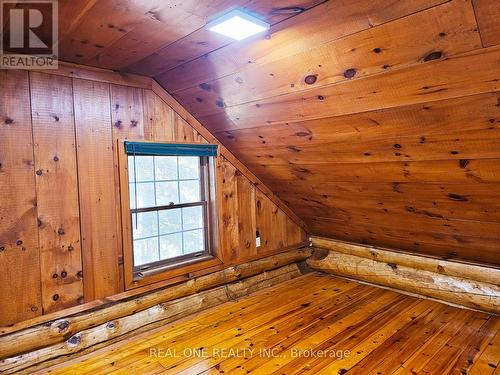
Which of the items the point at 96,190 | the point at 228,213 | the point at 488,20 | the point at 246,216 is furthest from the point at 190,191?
the point at 488,20

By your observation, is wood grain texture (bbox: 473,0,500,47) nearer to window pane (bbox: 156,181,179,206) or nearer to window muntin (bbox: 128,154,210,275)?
window muntin (bbox: 128,154,210,275)

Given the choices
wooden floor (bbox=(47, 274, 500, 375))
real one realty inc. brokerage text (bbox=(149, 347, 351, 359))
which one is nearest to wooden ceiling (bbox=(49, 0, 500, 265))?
wooden floor (bbox=(47, 274, 500, 375))

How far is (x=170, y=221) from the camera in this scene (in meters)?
3.27

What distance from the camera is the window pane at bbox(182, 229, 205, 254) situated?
3418 millimetres

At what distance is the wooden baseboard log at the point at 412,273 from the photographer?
3094 millimetres

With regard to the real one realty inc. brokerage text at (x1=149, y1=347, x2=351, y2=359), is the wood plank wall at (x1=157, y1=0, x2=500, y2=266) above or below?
above

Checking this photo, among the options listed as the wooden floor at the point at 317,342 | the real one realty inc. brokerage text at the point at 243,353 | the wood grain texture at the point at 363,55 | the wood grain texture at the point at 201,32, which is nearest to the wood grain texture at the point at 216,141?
the wood grain texture at the point at 201,32

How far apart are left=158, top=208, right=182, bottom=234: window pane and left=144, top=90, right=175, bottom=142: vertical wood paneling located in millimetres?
685

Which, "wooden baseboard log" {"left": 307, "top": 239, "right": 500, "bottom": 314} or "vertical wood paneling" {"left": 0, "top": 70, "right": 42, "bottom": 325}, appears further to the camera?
"wooden baseboard log" {"left": 307, "top": 239, "right": 500, "bottom": 314}

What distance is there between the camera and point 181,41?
2.05 metres

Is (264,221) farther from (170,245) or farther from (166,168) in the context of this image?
(166,168)

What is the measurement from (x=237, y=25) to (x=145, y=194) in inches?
70.9

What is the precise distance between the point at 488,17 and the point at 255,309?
291cm

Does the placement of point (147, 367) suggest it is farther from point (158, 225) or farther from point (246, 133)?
point (246, 133)
